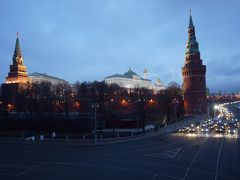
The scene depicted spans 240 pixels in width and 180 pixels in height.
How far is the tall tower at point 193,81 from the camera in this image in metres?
119

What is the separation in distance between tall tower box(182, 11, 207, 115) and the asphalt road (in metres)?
76.5

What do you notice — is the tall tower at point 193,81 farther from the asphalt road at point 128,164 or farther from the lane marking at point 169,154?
the lane marking at point 169,154

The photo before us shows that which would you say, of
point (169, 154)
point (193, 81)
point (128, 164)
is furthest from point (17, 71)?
point (128, 164)

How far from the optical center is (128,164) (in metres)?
31.4

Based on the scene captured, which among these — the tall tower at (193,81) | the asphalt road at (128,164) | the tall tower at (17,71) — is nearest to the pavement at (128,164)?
the asphalt road at (128,164)

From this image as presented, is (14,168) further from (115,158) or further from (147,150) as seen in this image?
(147,150)

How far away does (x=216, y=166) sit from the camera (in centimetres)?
2967

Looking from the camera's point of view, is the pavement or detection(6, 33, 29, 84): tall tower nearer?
the pavement

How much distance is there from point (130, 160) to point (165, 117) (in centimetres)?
6996

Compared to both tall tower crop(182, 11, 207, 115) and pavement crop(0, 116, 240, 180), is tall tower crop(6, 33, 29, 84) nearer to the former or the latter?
tall tower crop(182, 11, 207, 115)

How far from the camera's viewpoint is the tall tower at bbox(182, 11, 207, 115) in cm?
11888

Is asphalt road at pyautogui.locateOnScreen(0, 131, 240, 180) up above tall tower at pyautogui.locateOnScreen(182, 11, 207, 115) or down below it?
below

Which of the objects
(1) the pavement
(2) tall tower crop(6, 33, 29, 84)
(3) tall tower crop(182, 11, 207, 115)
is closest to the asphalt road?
(1) the pavement

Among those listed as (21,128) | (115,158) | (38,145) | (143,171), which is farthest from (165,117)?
(143,171)
